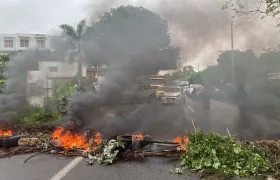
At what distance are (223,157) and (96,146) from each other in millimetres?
3401

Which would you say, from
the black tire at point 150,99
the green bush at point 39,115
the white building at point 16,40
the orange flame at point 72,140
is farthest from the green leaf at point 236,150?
the white building at point 16,40

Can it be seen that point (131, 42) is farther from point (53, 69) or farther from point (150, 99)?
point (150, 99)

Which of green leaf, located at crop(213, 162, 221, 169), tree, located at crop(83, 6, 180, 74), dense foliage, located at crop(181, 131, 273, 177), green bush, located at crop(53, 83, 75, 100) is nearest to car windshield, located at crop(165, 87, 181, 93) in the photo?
tree, located at crop(83, 6, 180, 74)

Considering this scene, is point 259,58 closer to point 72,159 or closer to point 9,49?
point 72,159

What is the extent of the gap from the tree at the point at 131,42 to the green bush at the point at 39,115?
360cm

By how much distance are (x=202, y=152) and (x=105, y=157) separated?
2.40 metres

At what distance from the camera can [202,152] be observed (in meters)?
6.81

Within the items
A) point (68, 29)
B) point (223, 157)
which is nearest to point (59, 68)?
point (223, 157)

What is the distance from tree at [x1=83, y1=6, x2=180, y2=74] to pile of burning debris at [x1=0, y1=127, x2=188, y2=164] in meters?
7.55

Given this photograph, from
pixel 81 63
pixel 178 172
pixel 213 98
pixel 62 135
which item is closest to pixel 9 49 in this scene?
pixel 213 98

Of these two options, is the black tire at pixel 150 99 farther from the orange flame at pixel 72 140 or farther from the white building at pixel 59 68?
the orange flame at pixel 72 140

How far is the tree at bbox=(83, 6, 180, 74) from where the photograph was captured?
16.4m

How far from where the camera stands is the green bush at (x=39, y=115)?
47.0 ft

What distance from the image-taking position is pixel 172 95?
83.5ft
